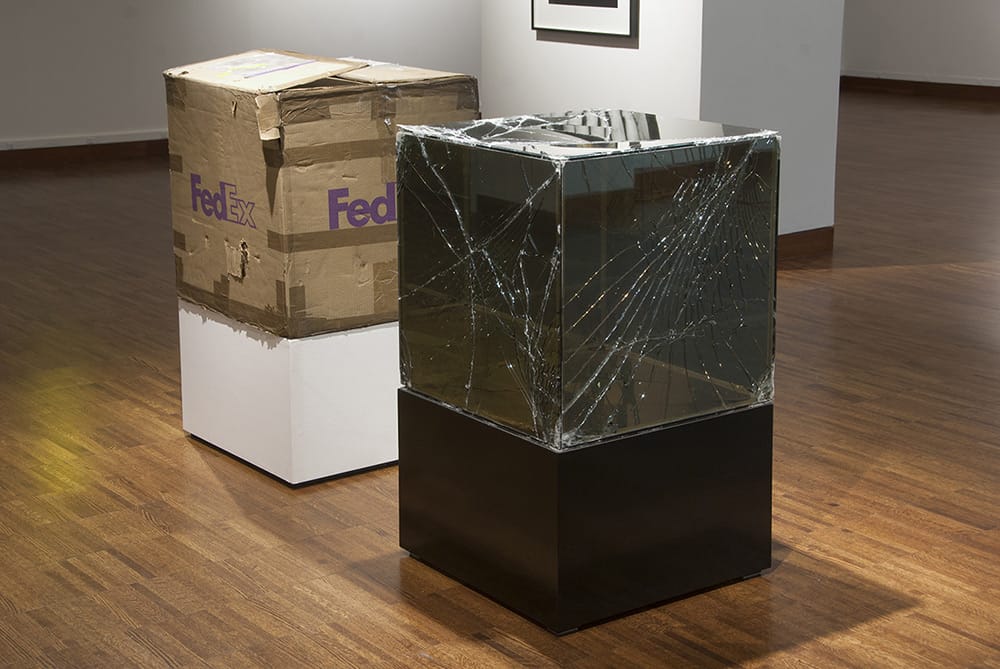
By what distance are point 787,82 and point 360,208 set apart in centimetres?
340

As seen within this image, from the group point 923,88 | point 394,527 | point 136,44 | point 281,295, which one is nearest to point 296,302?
point 281,295

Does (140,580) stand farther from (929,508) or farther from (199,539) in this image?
(929,508)

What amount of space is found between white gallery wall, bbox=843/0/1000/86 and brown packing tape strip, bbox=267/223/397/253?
11.0 meters

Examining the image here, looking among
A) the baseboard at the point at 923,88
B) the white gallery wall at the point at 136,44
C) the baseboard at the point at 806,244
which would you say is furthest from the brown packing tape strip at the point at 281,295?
the baseboard at the point at 923,88

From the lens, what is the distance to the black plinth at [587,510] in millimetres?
2764

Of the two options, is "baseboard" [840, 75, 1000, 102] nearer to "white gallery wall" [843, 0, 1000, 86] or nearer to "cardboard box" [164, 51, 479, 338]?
"white gallery wall" [843, 0, 1000, 86]

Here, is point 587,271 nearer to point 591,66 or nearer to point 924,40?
point 591,66

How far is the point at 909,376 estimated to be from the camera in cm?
464

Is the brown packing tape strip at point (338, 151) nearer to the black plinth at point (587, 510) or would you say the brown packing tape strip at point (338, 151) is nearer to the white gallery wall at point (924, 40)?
the black plinth at point (587, 510)

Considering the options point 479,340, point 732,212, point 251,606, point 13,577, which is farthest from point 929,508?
point 13,577

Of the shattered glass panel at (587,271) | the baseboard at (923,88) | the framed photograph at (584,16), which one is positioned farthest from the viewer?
the baseboard at (923,88)

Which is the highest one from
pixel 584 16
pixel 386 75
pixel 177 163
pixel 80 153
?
pixel 584 16

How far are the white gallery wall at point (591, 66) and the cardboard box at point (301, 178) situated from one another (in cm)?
258

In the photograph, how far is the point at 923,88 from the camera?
1370 cm
